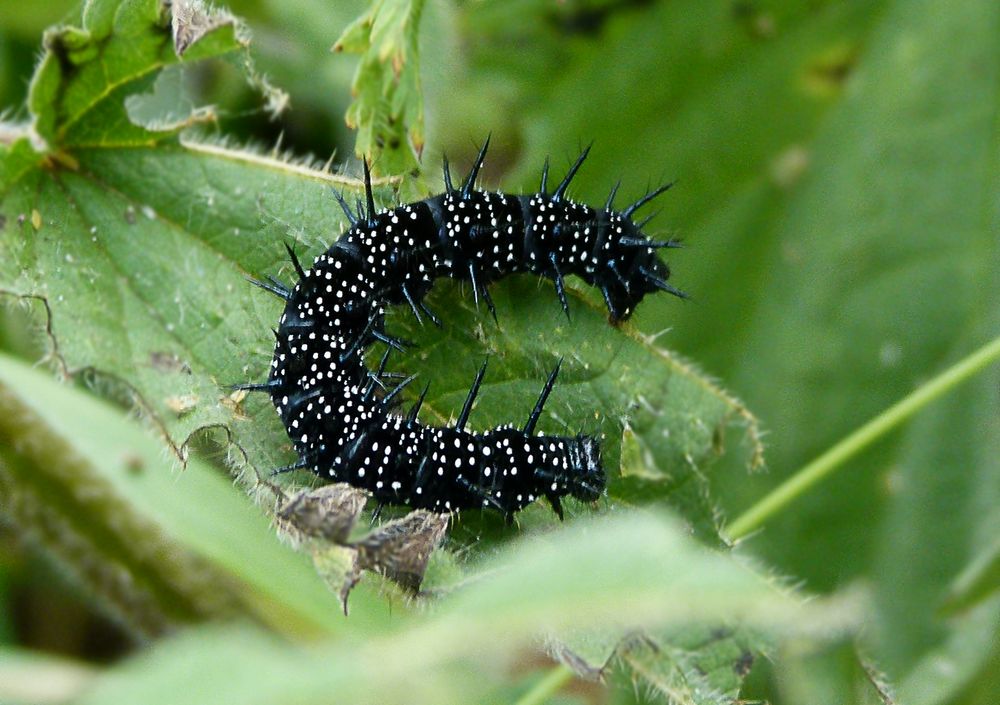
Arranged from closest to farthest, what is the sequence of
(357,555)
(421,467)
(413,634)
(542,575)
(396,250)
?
(542,575)
(413,634)
(357,555)
(421,467)
(396,250)

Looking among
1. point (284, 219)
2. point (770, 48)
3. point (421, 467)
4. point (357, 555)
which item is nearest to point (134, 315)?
point (284, 219)

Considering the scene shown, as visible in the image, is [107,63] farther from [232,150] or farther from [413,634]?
[413,634]

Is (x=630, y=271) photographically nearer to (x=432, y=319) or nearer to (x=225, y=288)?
(x=432, y=319)

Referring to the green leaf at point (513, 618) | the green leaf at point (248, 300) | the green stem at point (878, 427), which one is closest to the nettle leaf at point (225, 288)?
the green leaf at point (248, 300)

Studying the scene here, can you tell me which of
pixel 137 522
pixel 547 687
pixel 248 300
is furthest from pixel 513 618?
pixel 137 522

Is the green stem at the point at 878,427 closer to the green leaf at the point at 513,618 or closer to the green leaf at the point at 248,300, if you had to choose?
the green leaf at the point at 248,300

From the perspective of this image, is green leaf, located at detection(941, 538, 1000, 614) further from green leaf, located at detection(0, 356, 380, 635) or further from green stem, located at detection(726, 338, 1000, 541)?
green leaf, located at detection(0, 356, 380, 635)

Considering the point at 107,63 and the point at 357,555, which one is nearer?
the point at 357,555
